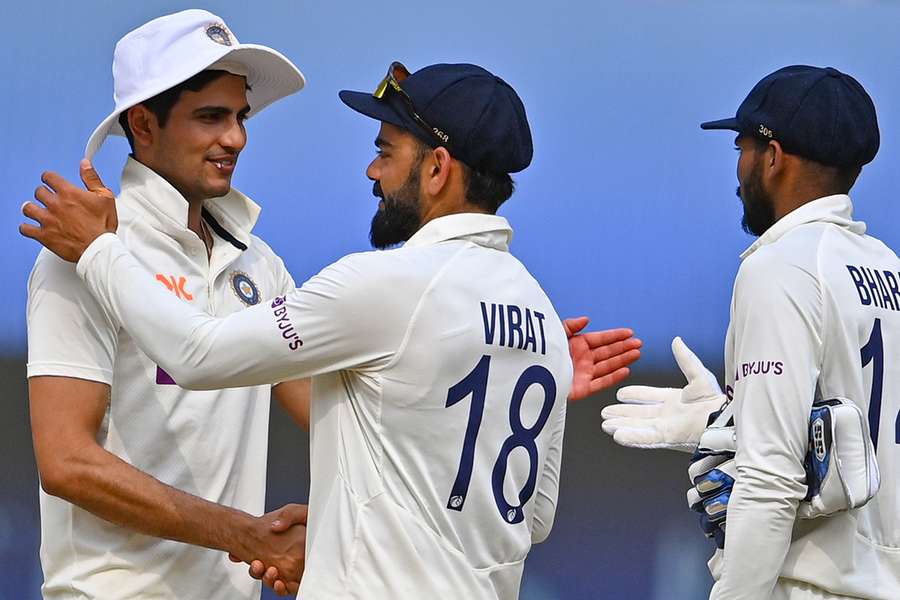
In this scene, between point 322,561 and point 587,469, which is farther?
point 587,469

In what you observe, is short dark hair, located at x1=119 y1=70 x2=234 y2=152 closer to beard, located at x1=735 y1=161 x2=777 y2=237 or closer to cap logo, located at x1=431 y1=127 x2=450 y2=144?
cap logo, located at x1=431 y1=127 x2=450 y2=144

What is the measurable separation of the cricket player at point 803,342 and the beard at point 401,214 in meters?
0.57

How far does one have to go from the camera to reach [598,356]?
2.44 m

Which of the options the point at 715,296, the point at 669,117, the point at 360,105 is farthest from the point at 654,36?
the point at 360,105

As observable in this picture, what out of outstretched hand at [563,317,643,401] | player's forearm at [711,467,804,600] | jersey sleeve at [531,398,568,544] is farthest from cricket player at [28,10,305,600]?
player's forearm at [711,467,804,600]

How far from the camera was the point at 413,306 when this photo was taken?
6.21ft

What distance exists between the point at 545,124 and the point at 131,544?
74.3 inches

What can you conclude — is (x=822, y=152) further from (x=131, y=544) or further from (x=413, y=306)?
(x=131, y=544)

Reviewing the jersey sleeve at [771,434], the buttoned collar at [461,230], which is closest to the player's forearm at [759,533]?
the jersey sleeve at [771,434]

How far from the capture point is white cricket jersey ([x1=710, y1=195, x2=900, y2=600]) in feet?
7.27

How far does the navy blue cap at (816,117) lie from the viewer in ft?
8.05

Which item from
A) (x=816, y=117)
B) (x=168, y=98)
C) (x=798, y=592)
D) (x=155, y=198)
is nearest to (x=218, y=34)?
(x=168, y=98)

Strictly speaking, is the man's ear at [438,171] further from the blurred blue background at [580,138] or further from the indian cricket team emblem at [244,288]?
the blurred blue background at [580,138]

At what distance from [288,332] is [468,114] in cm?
44
